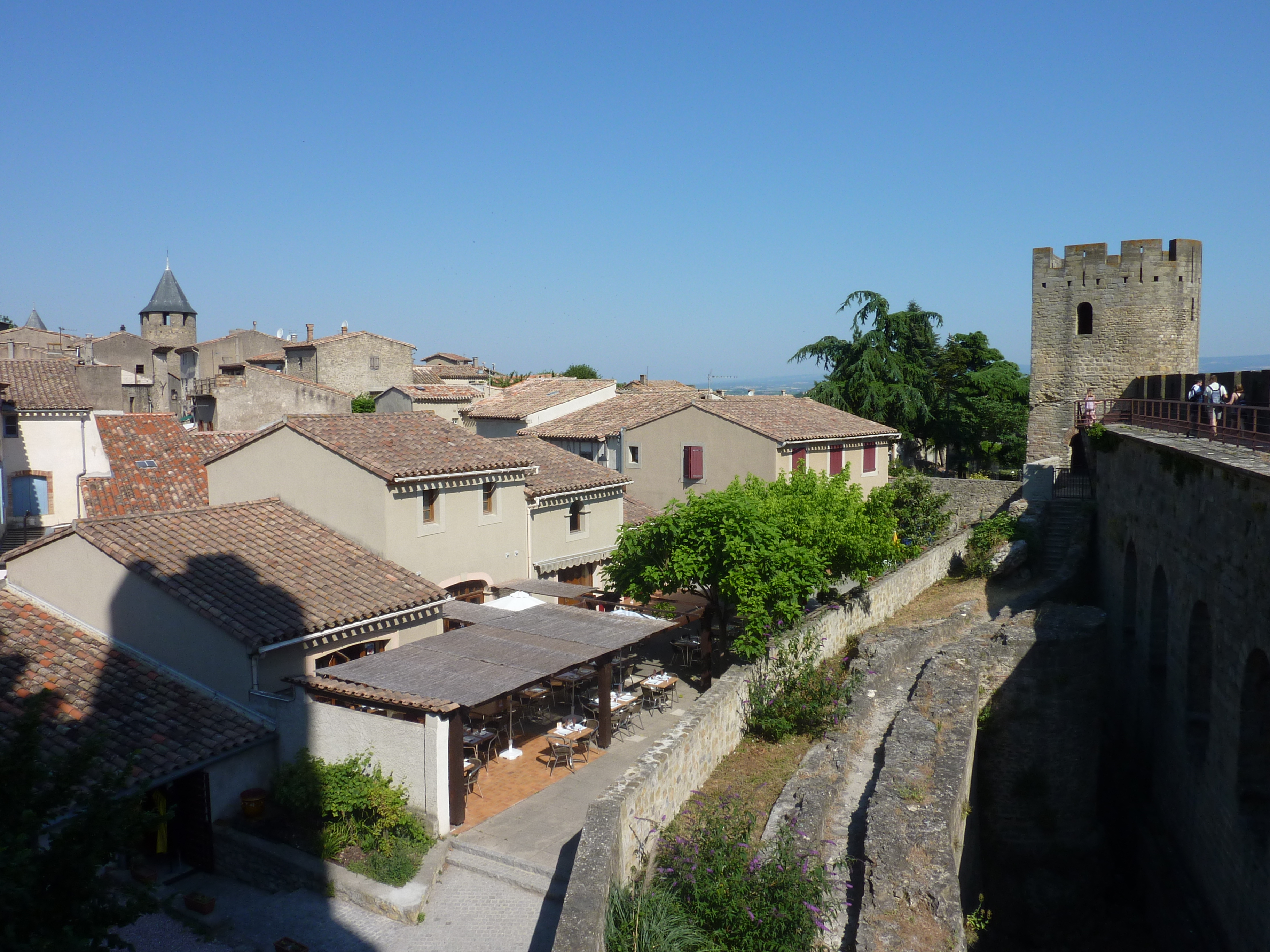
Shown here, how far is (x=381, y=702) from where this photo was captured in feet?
41.1

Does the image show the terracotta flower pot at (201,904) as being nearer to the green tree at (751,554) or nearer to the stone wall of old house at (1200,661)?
the green tree at (751,554)

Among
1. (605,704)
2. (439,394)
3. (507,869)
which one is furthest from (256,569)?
(439,394)

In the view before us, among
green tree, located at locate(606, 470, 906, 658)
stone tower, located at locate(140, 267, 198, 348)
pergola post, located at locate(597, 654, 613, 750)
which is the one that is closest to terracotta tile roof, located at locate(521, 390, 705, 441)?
green tree, located at locate(606, 470, 906, 658)

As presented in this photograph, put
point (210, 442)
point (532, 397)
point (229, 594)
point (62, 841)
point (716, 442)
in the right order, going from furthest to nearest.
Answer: point (532, 397) < point (716, 442) < point (210, 442) < point (229, 594) < point (62, 841)

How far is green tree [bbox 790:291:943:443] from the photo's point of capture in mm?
41781

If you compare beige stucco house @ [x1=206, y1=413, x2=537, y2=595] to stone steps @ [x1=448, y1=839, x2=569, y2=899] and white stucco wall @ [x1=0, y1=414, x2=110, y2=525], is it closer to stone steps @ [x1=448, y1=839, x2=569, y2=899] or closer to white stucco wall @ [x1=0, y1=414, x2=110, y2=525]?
stone steps @ [x1=448, y1=839, x2=569, y2=899]

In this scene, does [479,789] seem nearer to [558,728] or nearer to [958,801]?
[558,728]

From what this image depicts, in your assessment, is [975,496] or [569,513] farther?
[975,496]

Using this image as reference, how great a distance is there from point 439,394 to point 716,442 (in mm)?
20352

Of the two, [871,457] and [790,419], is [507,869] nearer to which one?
[790,419]

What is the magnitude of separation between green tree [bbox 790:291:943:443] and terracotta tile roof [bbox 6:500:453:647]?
29102mm

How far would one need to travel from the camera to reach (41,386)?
27.8m

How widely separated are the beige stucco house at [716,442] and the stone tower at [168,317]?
163 feet

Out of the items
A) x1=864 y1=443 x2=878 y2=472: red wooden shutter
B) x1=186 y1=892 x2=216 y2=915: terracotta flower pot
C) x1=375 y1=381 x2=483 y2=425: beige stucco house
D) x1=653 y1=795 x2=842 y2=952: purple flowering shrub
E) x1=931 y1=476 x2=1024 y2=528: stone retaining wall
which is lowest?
x1=186 y1=892 x2=216 y2=915: terracotta flower pot
